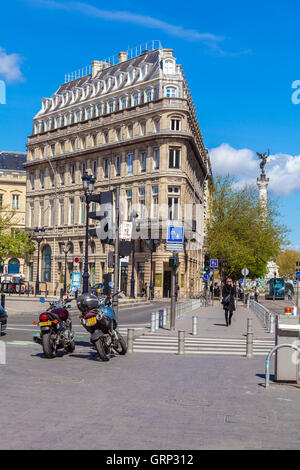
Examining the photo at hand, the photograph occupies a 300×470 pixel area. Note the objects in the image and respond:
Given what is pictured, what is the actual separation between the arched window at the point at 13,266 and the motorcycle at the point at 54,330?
71674mm

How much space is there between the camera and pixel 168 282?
195 feet

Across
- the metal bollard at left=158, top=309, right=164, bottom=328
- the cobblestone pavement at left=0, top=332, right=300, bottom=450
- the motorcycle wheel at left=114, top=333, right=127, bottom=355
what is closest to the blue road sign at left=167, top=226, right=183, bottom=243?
the metal bollard at left=158, top=309, right=164, bottom=328

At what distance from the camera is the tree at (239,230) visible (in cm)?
5759

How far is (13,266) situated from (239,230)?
122 feet

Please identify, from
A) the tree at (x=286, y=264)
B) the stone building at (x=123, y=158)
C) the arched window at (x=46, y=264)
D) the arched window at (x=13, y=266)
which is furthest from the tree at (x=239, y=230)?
the tree at (x=286, y=264)

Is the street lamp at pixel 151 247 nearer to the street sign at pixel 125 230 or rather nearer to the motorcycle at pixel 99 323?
the street sign at pixel 125 230

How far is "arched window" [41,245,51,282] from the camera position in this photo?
2852 inches

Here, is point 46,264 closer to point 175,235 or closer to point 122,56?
point 122,56

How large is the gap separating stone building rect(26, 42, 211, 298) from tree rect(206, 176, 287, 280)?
3205 millimetres

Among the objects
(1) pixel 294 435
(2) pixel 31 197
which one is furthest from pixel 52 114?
(1) pixel 294 435

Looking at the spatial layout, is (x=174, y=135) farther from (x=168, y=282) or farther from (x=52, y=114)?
(x=52, y=114)

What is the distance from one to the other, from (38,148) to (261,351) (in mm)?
64401

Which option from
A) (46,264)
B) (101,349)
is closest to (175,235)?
(101,349)

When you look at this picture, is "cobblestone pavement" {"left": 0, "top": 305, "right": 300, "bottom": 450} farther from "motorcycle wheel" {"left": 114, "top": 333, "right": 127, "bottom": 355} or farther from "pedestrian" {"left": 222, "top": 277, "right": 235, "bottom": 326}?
"pedestrian" {"left": 222, "top": 277, "right": 235, "bottom": 326}
